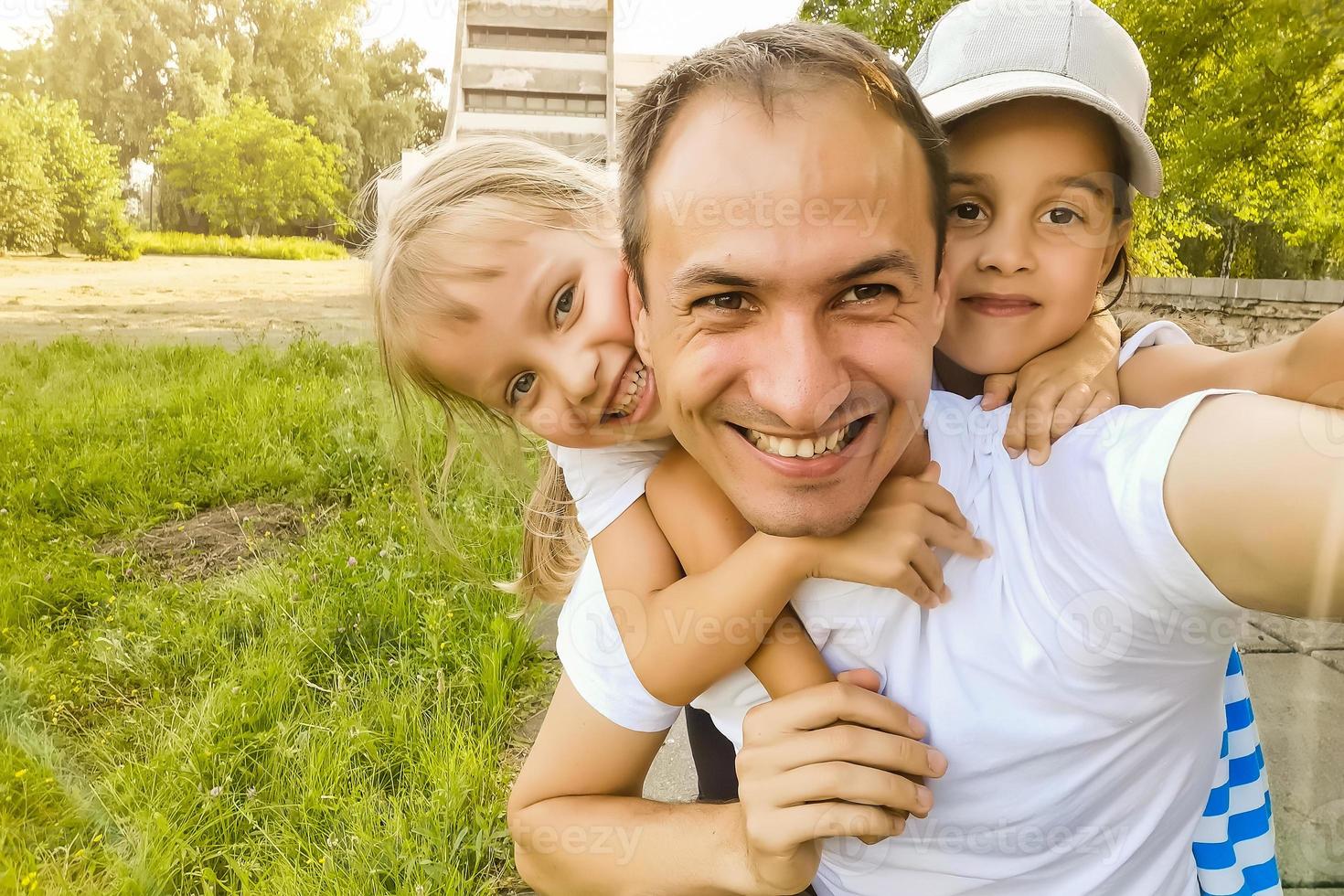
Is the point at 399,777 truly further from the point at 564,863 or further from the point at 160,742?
the point at 564,863

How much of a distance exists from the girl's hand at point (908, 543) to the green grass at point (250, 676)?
1.46 metres

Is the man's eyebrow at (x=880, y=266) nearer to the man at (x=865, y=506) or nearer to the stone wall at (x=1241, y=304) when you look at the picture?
the man at (x=865, y=506)

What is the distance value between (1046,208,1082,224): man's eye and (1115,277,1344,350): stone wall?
4.17 m

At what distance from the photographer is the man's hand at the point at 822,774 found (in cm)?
98

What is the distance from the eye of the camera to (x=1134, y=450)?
850 millimetres

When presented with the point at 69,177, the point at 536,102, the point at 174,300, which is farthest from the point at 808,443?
the point at 174,300

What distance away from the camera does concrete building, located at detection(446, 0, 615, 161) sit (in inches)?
209

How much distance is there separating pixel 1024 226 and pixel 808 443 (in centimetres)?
57

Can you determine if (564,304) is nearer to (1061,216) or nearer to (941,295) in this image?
(941,295)

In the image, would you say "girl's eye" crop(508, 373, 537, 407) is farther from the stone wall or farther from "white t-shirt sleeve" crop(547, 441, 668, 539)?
the stone wall

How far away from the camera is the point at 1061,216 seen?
1.29m

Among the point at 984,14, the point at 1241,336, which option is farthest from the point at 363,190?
the point at 1241,336

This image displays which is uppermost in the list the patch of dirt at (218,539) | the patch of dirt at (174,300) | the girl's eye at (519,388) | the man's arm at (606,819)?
the girl's eye at (519,388)

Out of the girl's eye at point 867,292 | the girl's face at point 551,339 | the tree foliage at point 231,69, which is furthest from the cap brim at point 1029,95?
the tree foliage at point 231,69
